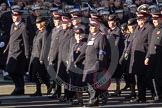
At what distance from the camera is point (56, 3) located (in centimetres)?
2428

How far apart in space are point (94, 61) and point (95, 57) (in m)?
0.09

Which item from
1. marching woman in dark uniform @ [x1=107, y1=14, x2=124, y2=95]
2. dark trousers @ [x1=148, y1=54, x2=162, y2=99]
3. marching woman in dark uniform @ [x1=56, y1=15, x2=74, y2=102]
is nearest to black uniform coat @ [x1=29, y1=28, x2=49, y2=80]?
marching woman in dark uniform @ [x1=56, y1=15, x2=74, y2=102]

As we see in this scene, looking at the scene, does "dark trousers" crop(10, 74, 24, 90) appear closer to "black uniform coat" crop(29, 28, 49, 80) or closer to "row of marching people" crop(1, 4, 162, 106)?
"row of marching people" crop(1, 4, 162, 106)

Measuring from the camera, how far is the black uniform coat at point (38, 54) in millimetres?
16203

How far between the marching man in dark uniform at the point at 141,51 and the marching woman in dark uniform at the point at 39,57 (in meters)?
2.44

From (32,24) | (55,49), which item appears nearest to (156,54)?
(55,49)

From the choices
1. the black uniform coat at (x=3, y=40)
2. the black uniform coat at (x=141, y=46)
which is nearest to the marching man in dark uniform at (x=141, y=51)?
the black uniform coat at (x=141, y=46)

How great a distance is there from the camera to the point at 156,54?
48.8 ft

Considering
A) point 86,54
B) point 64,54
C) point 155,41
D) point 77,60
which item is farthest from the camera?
point 64,54

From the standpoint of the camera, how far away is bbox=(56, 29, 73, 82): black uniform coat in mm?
15242

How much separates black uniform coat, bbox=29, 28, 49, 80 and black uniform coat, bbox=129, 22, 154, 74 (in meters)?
2.46

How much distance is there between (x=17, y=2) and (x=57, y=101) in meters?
9.64

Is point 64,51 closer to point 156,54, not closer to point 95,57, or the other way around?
point 95,57

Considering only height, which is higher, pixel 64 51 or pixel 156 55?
pixel 64 51
